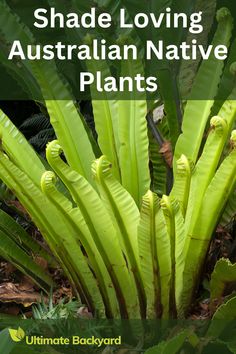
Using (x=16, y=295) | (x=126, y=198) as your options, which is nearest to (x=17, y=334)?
(x=16, y=295)

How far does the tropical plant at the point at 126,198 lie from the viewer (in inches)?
69.9

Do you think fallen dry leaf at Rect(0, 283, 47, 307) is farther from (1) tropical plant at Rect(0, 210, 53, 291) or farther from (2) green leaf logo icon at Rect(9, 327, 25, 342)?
(2) green leaf logo icon at Rect(9, 327, 25, 342)

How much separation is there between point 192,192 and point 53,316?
492 millimetres

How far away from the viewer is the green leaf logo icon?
6.08 feet

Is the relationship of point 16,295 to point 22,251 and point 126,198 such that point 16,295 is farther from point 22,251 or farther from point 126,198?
point 126,198

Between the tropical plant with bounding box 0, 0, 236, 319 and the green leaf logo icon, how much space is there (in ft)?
0.73

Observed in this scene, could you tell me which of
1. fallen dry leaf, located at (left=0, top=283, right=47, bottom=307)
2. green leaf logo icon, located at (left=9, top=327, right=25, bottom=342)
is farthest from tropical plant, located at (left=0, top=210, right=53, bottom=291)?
green leaf logo icon, located at (left=9, top=327, right=25, bottom=342)

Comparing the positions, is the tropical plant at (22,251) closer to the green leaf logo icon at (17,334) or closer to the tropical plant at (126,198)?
the tropical plant at (126,198)

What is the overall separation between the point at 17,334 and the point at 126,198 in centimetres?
46

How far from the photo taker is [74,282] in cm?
204

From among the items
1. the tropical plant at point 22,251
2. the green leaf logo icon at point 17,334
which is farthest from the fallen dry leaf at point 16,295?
the green leaf logo icon at point 17,334

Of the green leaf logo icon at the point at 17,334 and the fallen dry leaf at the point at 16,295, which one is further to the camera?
the fallen dry leaf at the point at 16,295

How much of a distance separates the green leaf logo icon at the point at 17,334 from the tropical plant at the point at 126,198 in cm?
22

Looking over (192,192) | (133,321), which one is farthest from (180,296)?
(192,192)
